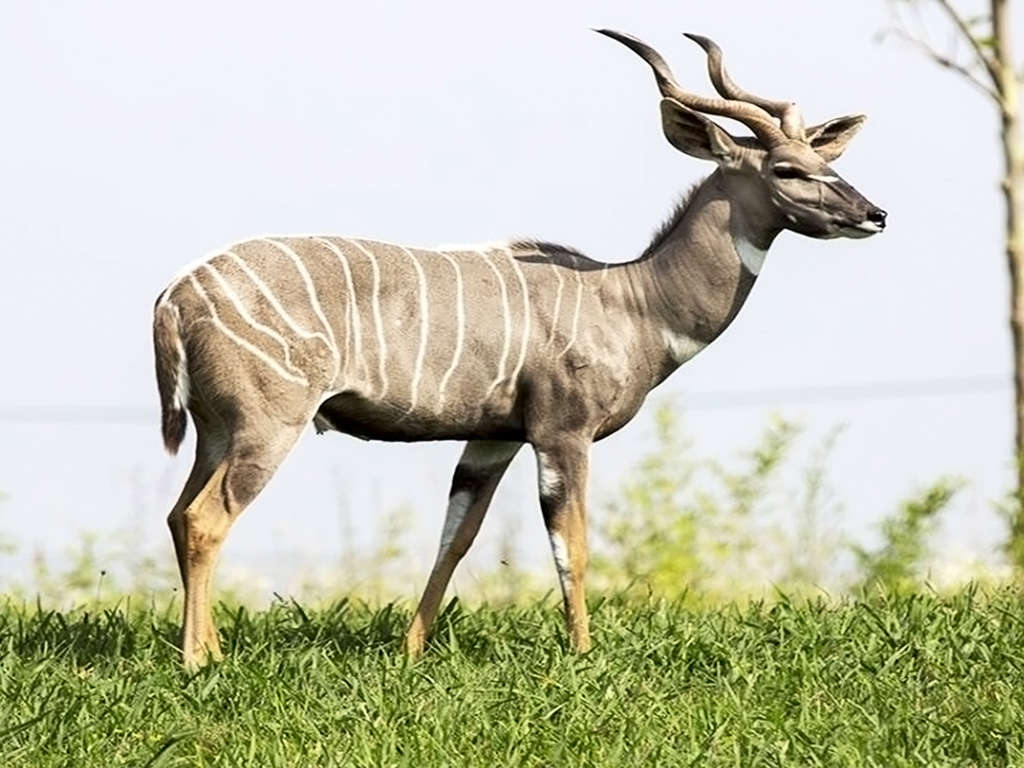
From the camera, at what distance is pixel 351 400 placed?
7773 mm

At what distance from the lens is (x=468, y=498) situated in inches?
332

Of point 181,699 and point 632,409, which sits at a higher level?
point 632,409

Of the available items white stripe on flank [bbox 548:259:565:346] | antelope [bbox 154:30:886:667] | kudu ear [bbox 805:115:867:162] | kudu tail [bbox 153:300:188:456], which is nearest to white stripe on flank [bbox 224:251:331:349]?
antelope [bbox 154:30:886:667]

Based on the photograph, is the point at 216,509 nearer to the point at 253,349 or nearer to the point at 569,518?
A: the point at 253,349

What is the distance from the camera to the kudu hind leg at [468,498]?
8422 millimetres

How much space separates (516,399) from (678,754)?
2.07 metres

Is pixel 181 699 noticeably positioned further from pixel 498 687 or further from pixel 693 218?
pixel 693 218

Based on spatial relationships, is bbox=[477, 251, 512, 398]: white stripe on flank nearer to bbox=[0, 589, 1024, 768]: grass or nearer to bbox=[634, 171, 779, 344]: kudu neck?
bbox=[634, 171, 779, 344]: kudu neck

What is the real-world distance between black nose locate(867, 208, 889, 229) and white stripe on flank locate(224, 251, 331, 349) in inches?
91.5

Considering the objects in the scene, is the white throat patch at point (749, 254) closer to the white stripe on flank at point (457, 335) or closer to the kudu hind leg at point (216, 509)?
the white stripe on flank at point (457, 335)

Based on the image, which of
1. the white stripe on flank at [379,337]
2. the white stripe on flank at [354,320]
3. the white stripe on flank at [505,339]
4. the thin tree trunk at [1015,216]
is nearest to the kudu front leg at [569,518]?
the white stripe on flank at [505,339]

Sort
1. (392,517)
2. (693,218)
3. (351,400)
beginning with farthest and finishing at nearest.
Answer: (392,517), (693,218), (351,400)

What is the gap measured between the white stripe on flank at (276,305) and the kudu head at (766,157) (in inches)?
73.7

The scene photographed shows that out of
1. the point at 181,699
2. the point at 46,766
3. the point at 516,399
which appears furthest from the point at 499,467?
the point at 46,766
